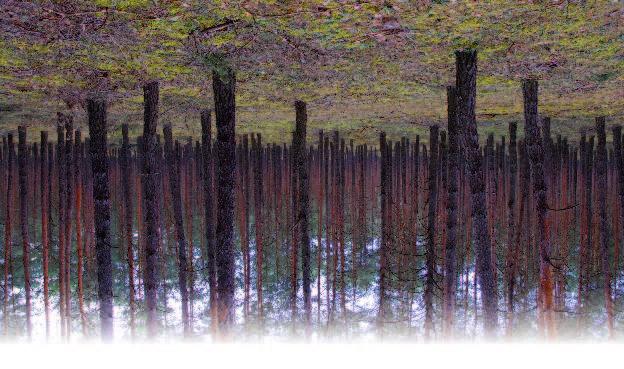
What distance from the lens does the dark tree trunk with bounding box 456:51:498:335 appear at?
677cm

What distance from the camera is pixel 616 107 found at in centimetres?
1169

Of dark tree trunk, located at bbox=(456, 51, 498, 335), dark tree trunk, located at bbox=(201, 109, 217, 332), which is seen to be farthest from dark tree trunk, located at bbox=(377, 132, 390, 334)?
dark tree trunk, located at bbox=(456, 51, 498, 335)

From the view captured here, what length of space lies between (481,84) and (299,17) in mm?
4965

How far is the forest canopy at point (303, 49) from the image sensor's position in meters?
5.05

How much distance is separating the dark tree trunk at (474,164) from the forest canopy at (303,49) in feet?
1.00

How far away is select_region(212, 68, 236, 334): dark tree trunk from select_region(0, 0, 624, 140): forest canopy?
1.35 feet

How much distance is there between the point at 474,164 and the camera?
22.2 ft

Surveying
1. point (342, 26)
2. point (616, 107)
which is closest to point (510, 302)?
point (616, 107)

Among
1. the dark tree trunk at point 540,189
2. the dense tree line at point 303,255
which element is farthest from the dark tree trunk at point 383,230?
the dark tree trunk at point 540,189

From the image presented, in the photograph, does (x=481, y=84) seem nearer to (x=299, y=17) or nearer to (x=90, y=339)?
(x=299, y=17)

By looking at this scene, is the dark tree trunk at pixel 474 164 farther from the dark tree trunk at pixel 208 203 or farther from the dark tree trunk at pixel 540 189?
the dark tree trunk at pixel 208 203

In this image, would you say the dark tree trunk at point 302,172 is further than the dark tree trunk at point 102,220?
Yes

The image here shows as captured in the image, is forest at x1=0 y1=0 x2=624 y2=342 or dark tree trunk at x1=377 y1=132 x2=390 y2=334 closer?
forest at x1=0 y1=0 x2=624 y2=342

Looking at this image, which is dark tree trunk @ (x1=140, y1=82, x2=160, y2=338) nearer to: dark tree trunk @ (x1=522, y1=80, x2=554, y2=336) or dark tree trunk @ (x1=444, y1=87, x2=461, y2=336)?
dark tree trunk @ (x1=444, y1=87, x2=461, y2=336)
